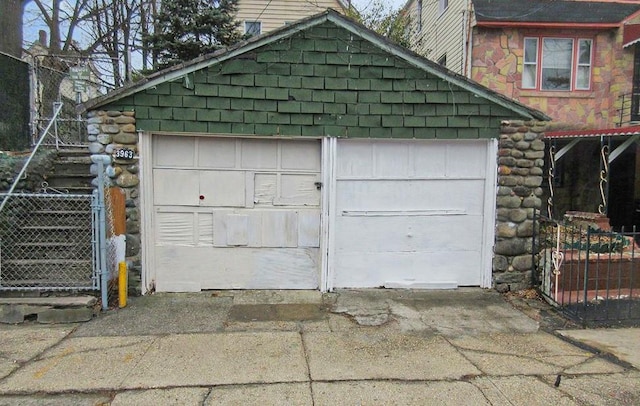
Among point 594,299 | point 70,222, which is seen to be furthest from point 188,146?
point 594,299

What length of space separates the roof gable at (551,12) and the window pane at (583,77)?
1124 mm

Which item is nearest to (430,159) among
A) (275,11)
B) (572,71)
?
(572,71)

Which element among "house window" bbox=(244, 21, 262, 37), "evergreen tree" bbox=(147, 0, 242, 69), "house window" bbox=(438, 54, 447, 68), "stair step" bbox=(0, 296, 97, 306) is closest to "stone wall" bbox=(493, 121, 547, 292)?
"stair step" bbox=(0, 296, 97, 306)

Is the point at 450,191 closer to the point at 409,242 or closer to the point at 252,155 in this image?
the point at 409,242

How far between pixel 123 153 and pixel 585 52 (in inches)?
461

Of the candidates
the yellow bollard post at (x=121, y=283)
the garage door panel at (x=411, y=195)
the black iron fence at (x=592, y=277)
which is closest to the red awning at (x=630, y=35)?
the black iron fence at (x=592, y=277)

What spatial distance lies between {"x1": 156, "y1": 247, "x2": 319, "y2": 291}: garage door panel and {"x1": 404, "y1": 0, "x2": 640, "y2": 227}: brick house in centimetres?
780

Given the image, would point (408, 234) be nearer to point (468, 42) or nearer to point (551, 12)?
point (468, 42)

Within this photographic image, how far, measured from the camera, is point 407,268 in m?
6.40

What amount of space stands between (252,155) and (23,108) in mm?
5292

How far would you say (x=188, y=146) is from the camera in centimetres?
610

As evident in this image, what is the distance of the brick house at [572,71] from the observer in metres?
11.4

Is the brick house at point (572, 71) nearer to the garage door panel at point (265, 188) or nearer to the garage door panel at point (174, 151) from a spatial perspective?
the garage door panel at point (265, 188)

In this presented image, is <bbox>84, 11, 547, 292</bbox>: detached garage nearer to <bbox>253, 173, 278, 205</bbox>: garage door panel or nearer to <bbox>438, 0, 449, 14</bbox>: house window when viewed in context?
<bbox>253, 173, 278, 205</bbox>: garage door panel
